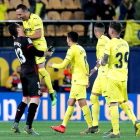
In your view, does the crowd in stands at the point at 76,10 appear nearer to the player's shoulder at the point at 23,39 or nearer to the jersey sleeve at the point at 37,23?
the jersey sleeve at the point at 37,23

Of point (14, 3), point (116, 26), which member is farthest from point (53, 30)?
point (116, 26)

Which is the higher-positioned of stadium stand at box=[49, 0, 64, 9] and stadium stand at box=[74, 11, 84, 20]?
stadium stand at box=[49, 0, 64, 9]

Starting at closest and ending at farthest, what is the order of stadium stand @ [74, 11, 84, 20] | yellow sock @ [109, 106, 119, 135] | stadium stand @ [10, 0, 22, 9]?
yellow sock @ [109, 106, 119, 135], stadium stand @ [74, 11, 84, 20], stadium stand @ [10, 0, 22, 9]

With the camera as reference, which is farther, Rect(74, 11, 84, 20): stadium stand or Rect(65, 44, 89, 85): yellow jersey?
Rect(74, 11, 84, 20): stadium stand

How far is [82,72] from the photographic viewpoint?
9609mm

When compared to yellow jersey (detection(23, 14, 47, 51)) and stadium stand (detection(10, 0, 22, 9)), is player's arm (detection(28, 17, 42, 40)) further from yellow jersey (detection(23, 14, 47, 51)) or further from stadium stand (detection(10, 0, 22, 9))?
stadium stand (detection(10, 0, 22, 9))

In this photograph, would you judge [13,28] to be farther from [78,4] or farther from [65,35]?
[78,4]

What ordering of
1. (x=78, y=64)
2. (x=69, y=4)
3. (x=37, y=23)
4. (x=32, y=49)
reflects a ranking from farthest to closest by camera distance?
(x=69, y=4)
(x=37, y=23)
(x=78, y=64)
(x=32, y=49)

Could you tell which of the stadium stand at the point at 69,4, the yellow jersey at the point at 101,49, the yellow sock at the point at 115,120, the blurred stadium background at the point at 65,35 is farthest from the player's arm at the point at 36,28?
the stadium stand at the point at 69,4

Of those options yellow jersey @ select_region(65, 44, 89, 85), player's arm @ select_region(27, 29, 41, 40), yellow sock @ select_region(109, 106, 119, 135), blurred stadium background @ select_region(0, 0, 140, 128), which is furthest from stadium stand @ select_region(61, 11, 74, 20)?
yellow sock @ select_region(109, 106, 119, 135)

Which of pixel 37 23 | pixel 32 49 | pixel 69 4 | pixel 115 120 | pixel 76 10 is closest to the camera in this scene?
pixel 115 120

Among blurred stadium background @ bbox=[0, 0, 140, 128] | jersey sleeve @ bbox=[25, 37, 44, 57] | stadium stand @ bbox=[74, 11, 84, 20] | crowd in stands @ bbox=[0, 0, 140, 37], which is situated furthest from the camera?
stadium stand @ bbox=[74, 11, 84, 20]

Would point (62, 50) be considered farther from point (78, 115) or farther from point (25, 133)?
point (25, 133)

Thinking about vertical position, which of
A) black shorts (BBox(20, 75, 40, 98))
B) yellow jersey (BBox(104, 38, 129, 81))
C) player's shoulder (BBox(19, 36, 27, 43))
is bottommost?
black shorts (BBox(20, 75, 40, 98))
